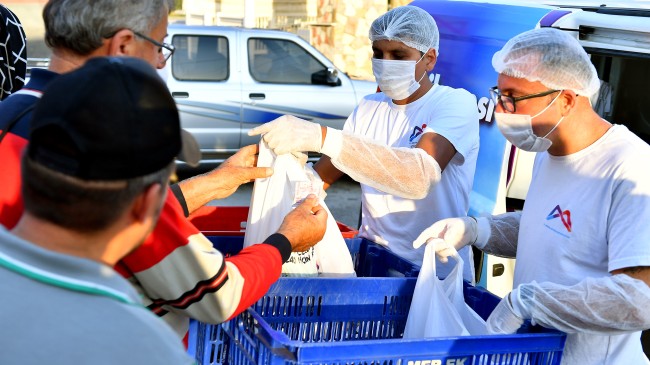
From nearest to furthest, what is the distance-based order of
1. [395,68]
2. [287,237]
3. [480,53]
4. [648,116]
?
[287,237], [395,68], [480,53], [648,116]

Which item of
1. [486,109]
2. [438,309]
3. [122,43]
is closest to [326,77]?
[486,109]

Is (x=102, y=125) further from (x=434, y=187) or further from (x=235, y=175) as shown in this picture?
(x=434, y=187)

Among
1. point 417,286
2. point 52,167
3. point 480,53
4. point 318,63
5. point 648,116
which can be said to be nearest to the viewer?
point 52,167

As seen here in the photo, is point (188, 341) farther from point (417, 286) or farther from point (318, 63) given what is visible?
point (318, 63)

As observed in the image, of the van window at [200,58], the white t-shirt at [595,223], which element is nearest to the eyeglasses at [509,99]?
the white t-shirt at [595,223]

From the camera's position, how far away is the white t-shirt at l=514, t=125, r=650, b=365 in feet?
7.76

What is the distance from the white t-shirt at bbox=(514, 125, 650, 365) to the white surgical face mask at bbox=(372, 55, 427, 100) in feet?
3.36

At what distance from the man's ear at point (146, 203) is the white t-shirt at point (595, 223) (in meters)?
1.50

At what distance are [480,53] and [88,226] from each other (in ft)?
12.6

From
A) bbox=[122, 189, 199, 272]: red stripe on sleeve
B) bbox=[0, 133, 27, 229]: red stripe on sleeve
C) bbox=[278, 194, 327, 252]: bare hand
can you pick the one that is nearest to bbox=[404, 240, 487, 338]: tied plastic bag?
bbox=[278, 194, 327, 252]: bare hand

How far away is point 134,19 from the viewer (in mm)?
2100

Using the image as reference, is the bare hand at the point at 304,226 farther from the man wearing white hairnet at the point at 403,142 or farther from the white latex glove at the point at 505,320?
the white latex glove at the point at 505,320

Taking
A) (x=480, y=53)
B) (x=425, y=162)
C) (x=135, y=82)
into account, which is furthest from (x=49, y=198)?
(x=480, y=53)

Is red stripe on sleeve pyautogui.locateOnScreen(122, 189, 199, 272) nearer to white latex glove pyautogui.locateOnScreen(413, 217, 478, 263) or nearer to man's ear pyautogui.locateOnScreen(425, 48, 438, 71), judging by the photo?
white latex glove pyautogui.locateOnScreen(413, 217, 478, 263)
